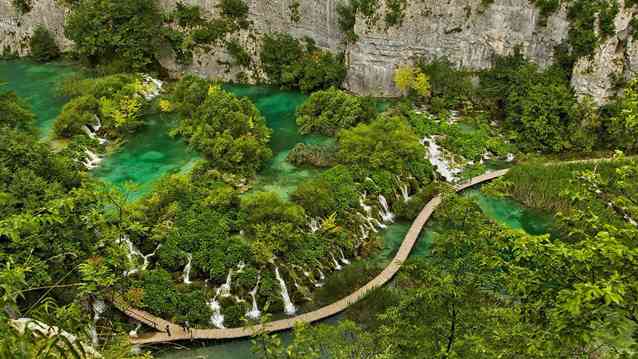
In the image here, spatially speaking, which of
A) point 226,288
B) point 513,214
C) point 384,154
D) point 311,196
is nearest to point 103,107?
point 311,196

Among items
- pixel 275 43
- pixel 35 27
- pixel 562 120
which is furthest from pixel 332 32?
pixel 35 27

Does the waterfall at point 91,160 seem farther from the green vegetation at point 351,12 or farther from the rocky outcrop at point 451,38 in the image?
the green vegetation at point 351,12

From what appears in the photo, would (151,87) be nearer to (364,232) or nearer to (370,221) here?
(370,221)

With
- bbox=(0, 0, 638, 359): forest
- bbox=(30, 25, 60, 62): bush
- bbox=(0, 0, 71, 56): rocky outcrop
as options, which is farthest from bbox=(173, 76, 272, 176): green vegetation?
bbox=(0, 0, 71, 56): rocky outcrop

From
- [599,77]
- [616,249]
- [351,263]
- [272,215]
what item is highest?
[616,249]

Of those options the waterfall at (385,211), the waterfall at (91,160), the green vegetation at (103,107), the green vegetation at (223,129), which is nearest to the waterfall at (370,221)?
the waterfall at (385,211)

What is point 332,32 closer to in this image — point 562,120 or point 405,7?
point 405,7
